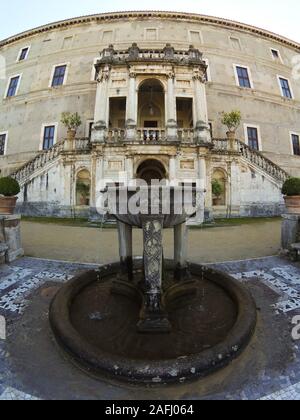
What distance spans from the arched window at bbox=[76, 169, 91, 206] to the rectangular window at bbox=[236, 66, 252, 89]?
16.8 m

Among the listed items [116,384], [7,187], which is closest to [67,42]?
[7,187]

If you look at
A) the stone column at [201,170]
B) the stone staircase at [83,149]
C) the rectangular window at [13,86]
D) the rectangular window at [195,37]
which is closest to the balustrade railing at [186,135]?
the stone column at [201,170]

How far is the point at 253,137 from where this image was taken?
2064 cm

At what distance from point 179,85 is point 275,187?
31.2ft

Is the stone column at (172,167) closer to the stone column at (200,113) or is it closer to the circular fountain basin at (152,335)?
the stone column at (200,113)

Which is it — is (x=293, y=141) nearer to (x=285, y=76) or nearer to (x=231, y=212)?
(x=285, y=76)

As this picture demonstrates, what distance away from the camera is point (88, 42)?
22344 mm

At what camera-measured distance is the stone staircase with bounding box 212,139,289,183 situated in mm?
15531

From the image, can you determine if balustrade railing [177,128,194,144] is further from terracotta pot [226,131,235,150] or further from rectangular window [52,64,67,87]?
rectangular window [52,64,67,87]

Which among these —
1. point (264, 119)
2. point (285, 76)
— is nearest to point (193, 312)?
point (264, 119)

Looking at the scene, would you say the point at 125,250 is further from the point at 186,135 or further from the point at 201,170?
the point at 186,135
